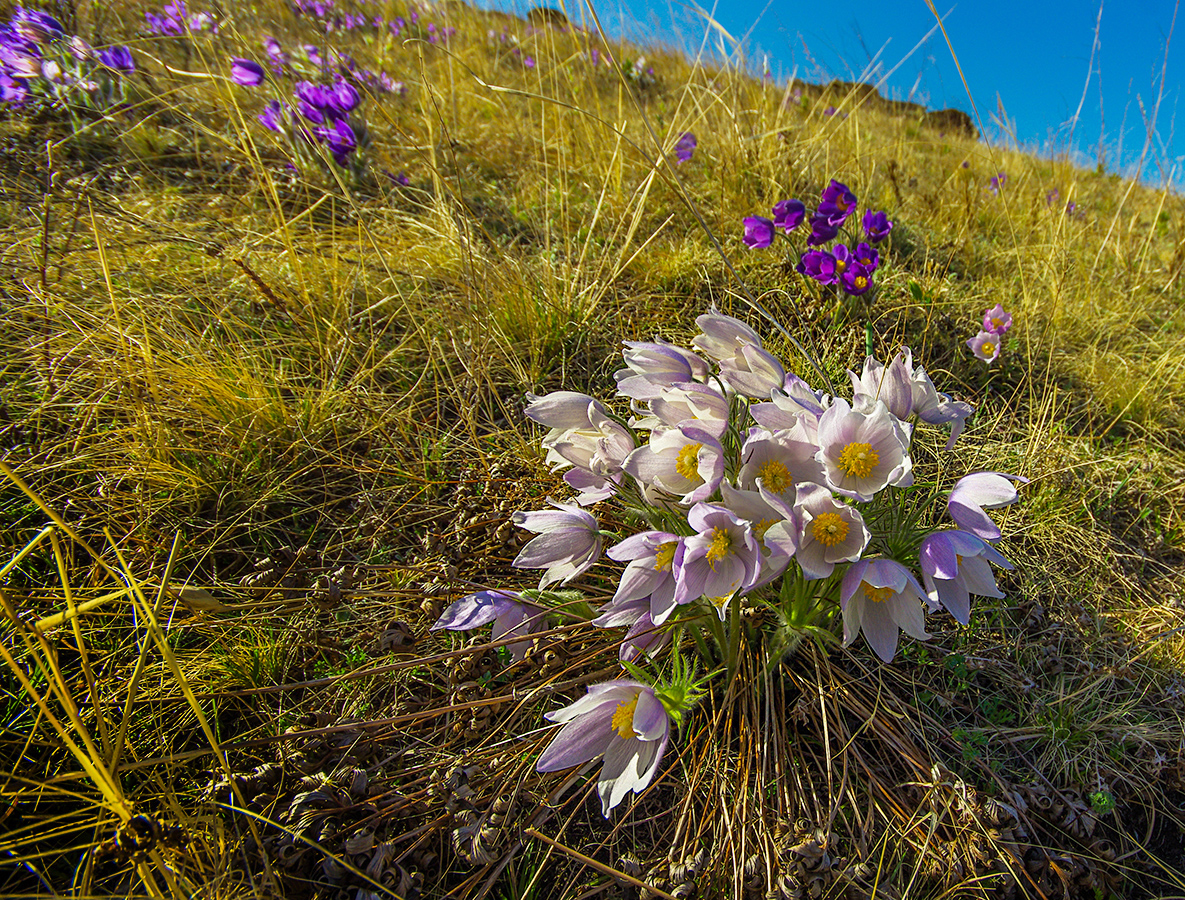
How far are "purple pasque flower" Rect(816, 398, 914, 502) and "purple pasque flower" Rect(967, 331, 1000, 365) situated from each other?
5.80 feet

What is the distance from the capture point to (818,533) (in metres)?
1.03

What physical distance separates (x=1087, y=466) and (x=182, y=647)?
9.77 ft

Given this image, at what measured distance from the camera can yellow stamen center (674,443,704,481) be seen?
113 cm

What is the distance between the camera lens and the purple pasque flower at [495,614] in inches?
53.0

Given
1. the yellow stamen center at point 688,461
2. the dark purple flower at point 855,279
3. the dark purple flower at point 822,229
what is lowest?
the yellow stamen center at point 688,461

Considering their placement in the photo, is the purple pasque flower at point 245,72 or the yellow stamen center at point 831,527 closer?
the yellow stamen center at point 831,527

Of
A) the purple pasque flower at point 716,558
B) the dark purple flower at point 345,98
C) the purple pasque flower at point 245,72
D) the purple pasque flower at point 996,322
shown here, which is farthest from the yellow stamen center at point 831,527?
the dark purple flower at point 345,98

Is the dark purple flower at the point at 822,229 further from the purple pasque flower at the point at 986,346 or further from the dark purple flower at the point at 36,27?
the dark purple flower at the point at 36,27

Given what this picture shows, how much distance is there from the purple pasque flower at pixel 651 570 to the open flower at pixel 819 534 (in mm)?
193

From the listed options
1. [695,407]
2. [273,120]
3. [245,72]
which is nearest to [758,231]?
[695,407]

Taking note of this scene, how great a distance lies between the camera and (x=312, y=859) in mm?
1191

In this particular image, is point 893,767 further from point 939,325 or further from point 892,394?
point 939,325

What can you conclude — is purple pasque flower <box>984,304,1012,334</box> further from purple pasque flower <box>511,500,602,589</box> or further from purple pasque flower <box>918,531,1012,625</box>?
purple pasque flower <box>511,500,602,589</box>

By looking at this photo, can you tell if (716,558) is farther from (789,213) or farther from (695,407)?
(789,213)
